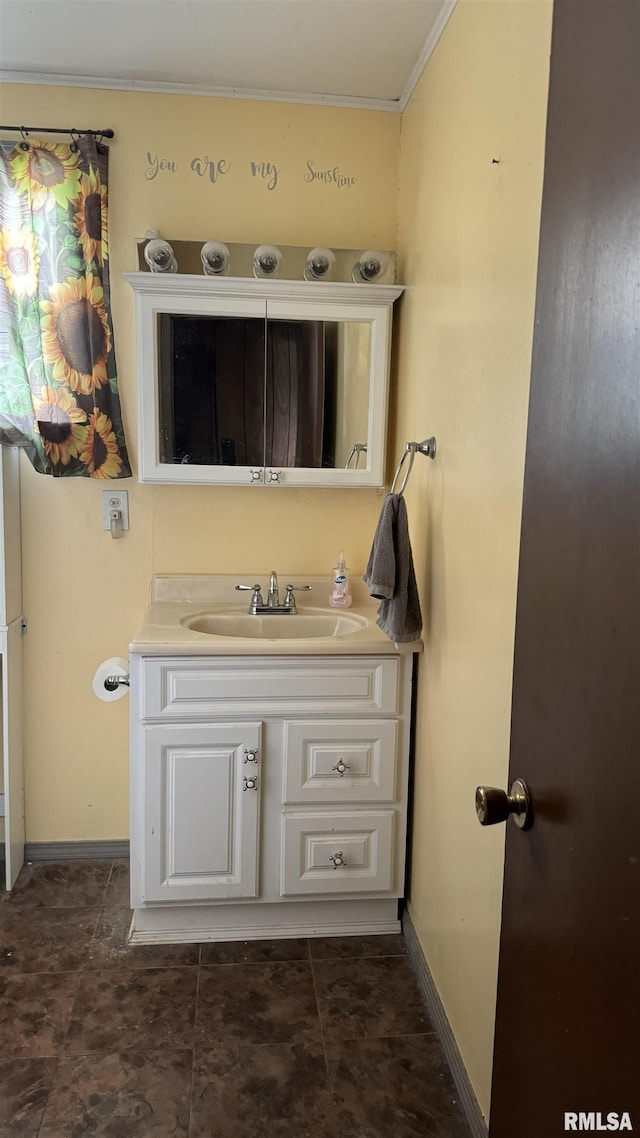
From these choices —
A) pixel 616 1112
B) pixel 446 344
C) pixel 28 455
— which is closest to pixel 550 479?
pixel 616 1112

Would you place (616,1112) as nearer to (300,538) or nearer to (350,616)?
(350,616)

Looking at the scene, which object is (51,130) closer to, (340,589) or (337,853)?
(340,589)

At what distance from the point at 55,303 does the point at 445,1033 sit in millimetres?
2146

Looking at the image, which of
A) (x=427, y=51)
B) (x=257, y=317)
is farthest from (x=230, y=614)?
(x=427, y=51)

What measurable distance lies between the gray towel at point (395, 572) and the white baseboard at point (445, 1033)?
82 centimetres

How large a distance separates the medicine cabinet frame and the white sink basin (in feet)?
1.32

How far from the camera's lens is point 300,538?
93.5 inches

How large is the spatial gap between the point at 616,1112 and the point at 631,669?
36 cm

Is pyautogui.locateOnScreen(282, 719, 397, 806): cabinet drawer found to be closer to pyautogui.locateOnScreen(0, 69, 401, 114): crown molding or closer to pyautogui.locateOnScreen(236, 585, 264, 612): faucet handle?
pyautogui.locateOnScreen(236, 585, 264, 612): faucet handle

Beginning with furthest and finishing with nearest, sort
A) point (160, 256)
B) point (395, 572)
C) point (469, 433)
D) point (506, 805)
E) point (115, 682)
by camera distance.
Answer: point (115, 682) → point (160, 256) → point (395, 572) → point (469, 433) → point (506, 805)

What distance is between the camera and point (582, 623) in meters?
0.68

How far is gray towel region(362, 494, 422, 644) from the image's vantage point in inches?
71.0

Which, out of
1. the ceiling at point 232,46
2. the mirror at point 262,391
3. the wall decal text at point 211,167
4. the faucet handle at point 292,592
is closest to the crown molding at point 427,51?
the ceiling at point 232,46

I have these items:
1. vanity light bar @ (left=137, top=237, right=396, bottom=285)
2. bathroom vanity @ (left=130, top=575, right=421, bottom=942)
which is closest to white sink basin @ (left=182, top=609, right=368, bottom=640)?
bathroom vanity @ (left=130, top=575, right=421, bottom=942)
